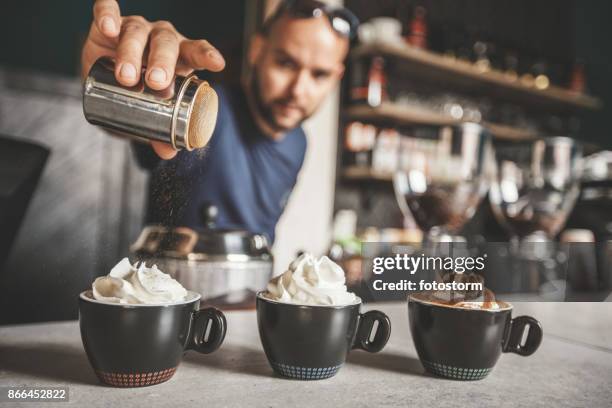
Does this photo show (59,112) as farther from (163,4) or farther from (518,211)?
(518,211)

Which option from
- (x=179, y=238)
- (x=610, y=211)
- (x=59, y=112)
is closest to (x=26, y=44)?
(x=59, y=112)

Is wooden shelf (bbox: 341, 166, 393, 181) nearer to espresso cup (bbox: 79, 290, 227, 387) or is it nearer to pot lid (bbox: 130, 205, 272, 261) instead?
pot lid (bbox: 130, 205, 272, 261)

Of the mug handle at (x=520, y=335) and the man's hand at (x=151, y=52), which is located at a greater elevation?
the man's hand at (x=151, y=52)


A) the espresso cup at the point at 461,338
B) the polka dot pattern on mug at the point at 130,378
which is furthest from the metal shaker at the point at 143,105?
the espresso cup at the point at 461,338

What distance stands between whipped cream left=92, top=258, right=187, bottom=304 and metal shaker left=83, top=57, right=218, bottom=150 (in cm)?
15

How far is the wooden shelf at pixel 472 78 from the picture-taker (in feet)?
9.28

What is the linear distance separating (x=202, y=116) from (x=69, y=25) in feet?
9.88

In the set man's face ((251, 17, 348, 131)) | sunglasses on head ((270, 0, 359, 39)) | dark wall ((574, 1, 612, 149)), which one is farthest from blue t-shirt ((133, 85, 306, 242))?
dark wall ((574, 1, 612, 149))

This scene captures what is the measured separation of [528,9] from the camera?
13.3ft

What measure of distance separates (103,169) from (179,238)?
1.39 m

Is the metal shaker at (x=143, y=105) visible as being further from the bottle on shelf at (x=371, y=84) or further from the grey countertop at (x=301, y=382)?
the bottle on shelf at (x=371, y=84)

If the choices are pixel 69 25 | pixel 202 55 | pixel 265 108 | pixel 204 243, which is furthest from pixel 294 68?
pixel 69 25

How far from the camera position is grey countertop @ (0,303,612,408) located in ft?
1.75

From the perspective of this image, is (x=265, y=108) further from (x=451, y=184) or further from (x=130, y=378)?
(x=130, y=378)
